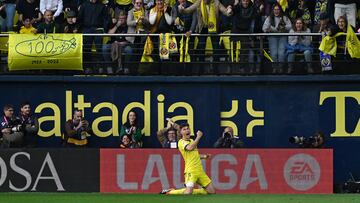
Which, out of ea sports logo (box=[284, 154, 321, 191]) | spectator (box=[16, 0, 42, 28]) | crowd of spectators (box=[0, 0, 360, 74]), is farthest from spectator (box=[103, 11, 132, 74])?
ea sports logo (box=[284, 154, 321, 191])

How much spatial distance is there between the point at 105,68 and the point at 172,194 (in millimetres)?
4679

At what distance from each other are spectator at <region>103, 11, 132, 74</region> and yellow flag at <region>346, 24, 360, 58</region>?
488 centimetres

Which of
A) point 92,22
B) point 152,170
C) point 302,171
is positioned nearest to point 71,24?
point 92,22

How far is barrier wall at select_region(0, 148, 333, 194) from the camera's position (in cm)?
2134

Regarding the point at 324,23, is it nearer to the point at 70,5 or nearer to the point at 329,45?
the point at 329,45

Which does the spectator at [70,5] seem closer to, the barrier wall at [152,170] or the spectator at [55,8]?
the spectator at [55,8]

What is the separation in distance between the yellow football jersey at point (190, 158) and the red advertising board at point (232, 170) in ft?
5.11

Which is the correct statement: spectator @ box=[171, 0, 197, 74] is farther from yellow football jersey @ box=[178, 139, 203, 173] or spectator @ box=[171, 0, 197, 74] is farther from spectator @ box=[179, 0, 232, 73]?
yellow football jersey @ box=[178, 139, 203, 173]

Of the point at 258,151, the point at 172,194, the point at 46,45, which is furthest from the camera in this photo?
the point at 46,45

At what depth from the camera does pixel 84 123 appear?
74.1ft

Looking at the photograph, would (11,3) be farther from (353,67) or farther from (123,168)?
(353,67)

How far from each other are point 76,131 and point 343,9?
645cm

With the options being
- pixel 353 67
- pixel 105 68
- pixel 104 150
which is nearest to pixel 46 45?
pixel 105 68

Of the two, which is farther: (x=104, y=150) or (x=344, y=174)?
(x=344, y=174)
